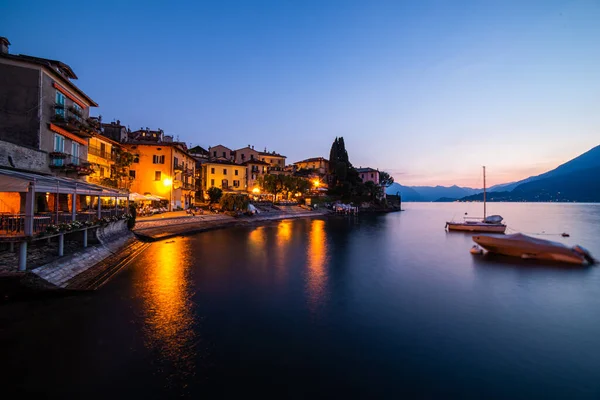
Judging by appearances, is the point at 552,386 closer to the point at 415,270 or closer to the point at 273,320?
the point at 273,320

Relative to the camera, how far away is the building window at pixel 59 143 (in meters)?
24.5

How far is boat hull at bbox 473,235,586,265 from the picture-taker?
25.4 meters

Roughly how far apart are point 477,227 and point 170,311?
169ft

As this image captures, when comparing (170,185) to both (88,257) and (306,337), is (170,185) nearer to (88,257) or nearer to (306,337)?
(88,257)

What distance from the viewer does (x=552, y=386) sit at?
28.5 ft

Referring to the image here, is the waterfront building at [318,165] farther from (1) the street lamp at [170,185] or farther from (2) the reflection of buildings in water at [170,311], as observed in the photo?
(2) the reflection of buildings in water at [170,311]

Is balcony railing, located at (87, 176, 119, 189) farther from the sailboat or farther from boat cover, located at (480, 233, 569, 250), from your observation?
the sailboat

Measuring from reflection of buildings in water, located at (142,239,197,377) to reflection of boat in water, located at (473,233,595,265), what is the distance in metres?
28.3

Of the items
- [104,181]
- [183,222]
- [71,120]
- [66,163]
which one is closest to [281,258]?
[183,222]

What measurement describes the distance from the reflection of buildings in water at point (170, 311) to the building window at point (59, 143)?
12.5 m

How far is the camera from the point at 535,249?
26.5 meters

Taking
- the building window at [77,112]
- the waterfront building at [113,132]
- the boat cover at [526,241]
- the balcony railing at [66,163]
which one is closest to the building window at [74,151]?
the balcony railing at [66,163]

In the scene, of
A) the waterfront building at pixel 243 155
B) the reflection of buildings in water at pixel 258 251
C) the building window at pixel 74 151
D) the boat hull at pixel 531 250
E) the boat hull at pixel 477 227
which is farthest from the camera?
the waterfront building at pixel 243 155

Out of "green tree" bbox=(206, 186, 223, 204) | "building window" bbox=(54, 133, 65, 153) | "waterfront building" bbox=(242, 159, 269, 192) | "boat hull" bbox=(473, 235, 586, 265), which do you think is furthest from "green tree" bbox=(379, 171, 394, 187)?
"building window" bbox=(54, 133, 65, 153)
